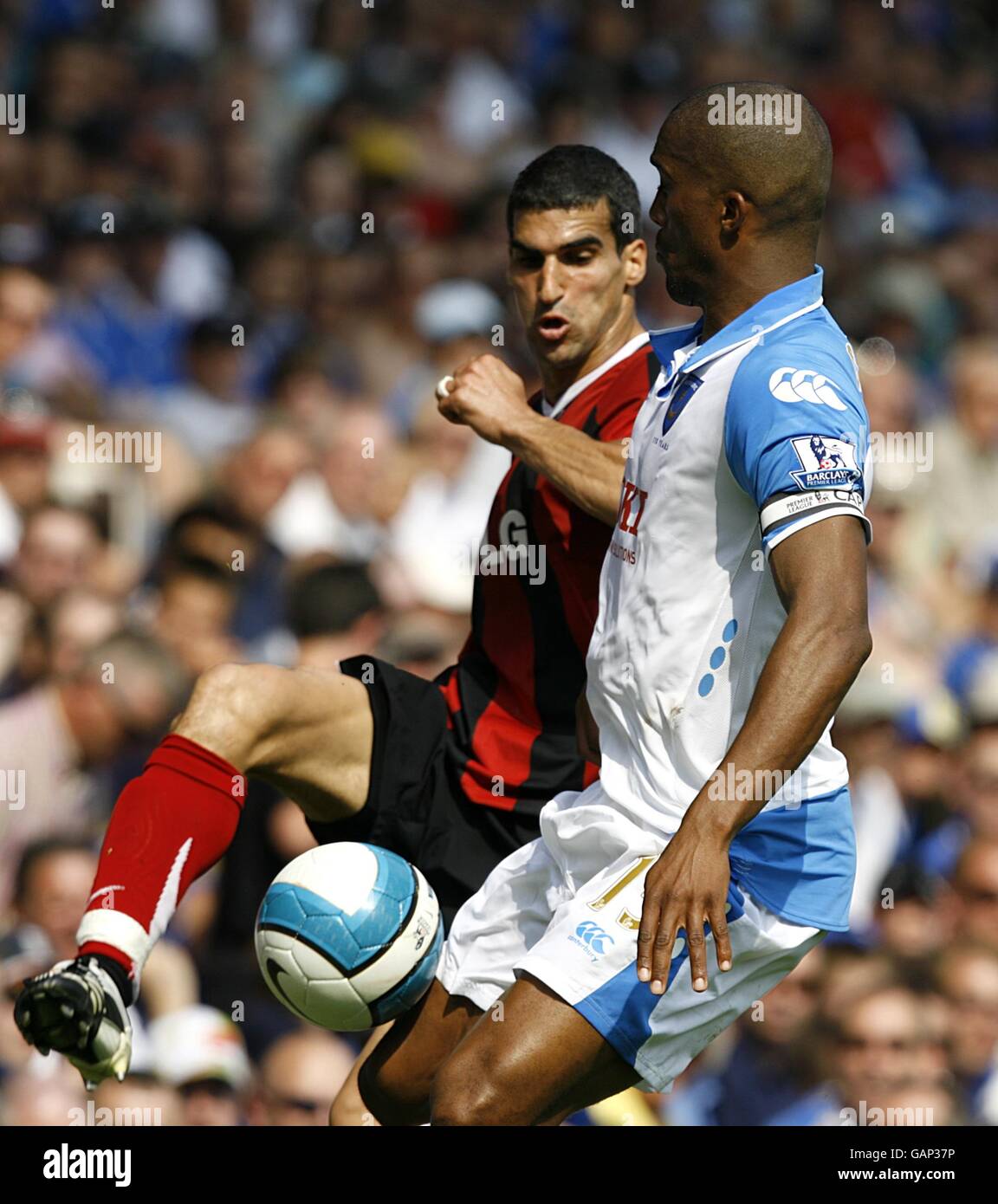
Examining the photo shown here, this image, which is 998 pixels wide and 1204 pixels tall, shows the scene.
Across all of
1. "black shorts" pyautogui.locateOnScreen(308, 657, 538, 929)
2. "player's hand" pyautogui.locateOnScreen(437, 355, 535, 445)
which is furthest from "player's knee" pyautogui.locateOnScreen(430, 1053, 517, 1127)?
"player's hand" pyautogui.locateOnScreen(437, 355, 535, 445)

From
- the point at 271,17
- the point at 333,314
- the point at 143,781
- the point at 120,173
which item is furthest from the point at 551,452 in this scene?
the point at 271,17

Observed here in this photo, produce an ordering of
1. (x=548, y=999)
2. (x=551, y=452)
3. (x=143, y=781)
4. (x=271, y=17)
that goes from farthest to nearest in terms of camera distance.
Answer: (x=271, y=17)
(x=551, y=452)
(x=143, y=781)
(x=548, y=999)

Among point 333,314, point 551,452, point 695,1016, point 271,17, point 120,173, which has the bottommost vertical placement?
point 695,1016

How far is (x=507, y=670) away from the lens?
4895mm

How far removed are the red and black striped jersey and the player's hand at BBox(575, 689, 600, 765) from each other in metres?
0.49

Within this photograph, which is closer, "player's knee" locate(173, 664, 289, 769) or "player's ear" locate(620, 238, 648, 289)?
"player's knee" locate(173, 664, 289, 769)

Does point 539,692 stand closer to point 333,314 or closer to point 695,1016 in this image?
point 695,1016

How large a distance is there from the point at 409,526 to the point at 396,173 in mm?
2915

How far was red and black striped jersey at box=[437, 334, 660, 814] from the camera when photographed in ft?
15.6

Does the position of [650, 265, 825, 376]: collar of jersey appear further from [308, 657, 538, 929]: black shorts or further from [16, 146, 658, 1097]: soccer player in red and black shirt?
[308, 657, 538, 929]: black shorts

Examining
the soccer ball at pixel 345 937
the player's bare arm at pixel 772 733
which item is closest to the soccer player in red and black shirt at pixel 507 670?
the soccer ball at pixel 345 937

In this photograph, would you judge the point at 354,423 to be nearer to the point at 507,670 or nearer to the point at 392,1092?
the point at 507,670

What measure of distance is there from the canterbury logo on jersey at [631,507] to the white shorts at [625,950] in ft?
1.84
